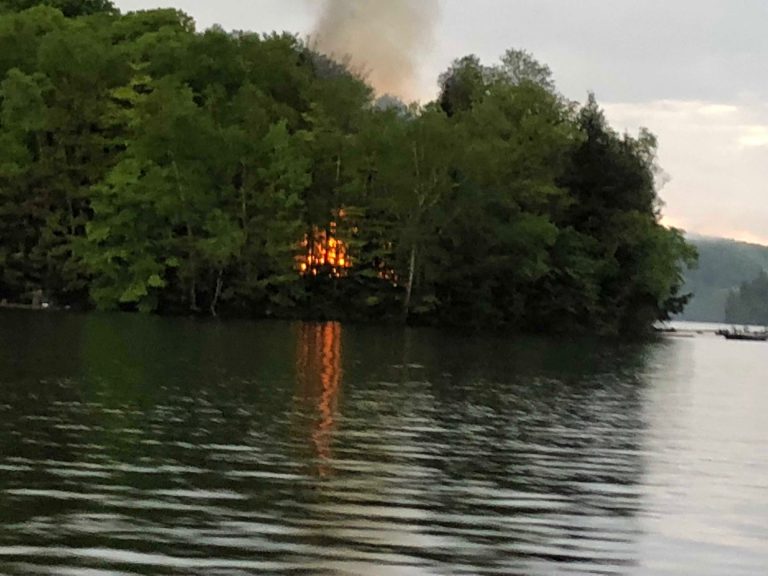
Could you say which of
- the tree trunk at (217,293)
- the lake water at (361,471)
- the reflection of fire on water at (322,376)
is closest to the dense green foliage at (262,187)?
the tree trunk at (217,293)

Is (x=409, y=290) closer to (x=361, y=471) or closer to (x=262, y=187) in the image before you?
(x=262, y=187)

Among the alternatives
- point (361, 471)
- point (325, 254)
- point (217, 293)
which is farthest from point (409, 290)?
point (361, 471)

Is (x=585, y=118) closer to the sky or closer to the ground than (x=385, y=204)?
closer to the sky

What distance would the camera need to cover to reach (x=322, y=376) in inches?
1548

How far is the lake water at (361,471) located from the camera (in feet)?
48.1

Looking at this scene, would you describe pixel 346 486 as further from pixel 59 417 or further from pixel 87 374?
pixel 87 374

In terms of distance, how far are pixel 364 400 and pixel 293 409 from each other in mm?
3475

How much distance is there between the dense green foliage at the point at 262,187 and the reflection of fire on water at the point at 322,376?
1313 centimetres

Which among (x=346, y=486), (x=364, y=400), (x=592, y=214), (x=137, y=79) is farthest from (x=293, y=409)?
(x=592, y=214)

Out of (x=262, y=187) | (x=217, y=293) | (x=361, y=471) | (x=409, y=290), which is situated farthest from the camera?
(x=409, y=290)

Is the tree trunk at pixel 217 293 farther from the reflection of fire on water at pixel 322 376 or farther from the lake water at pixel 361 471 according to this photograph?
the lake water at pixel 361 471

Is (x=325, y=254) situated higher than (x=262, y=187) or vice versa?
(x=262, y=187)

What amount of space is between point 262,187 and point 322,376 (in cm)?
4415

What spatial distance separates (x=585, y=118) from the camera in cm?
9356
